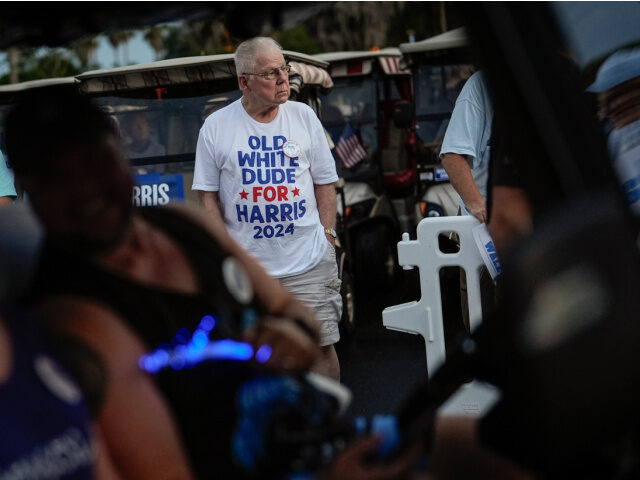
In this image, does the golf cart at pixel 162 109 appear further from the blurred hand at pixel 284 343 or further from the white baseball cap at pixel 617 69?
the white baseball cap at pixel 617 69

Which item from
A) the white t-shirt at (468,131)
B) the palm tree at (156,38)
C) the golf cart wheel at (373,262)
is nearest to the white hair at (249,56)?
the white t-shirt at (468,131)

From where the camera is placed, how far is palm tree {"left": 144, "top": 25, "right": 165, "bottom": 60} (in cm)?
147

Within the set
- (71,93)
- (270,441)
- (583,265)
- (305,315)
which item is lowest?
(270,441)

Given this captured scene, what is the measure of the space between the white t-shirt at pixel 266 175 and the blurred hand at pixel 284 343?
1.63 m

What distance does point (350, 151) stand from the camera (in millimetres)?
9672

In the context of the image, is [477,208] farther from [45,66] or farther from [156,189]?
[45,66]

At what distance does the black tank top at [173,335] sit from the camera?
4.34 feet

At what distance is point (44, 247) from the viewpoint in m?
1.34

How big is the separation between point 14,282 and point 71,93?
319 millimetres

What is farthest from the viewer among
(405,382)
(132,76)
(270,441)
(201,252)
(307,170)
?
(405,382)

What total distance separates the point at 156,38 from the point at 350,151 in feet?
26.9

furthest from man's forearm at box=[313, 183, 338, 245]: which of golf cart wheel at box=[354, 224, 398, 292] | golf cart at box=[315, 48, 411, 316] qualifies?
golf cart wheel at box=[354, 224, 398, 292]

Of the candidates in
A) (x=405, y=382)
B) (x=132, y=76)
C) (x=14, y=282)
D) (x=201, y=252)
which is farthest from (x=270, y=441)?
(x=405, y=382)

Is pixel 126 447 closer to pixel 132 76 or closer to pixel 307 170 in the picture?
pixel 132 76
